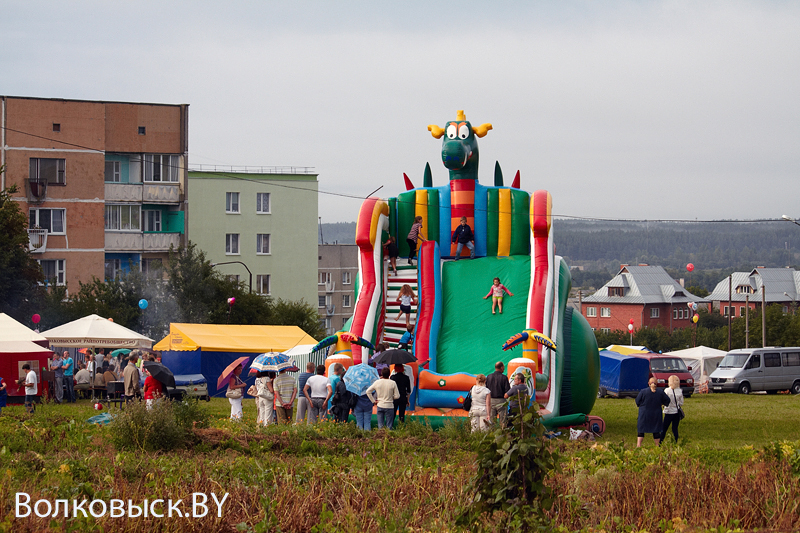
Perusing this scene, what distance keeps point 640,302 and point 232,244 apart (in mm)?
72646

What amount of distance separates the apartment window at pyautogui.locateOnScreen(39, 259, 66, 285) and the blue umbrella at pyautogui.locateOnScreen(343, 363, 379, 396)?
36.1m

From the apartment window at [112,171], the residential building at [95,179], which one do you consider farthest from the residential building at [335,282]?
the apartment window at [112,171]

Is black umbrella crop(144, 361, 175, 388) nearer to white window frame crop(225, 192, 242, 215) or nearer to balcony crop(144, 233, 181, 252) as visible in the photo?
balcony crop(144, 233, 181, 252)

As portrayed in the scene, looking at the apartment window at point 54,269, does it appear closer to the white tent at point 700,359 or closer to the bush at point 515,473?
the white tent at point 700,359

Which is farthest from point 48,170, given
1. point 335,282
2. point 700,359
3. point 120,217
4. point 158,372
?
point 335,282

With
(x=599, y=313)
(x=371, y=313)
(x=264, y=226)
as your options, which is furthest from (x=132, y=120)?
(x=599, y=313)

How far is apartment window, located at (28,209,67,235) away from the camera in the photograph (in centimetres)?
4772

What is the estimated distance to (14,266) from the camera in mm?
36125

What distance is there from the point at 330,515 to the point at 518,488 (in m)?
1.75

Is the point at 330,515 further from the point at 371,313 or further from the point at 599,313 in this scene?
the point at 599,313

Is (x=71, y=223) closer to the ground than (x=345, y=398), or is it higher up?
higher up

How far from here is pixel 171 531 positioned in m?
8.01

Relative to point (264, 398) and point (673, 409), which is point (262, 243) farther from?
point (673, 409)

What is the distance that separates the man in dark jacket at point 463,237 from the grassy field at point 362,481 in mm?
7816
